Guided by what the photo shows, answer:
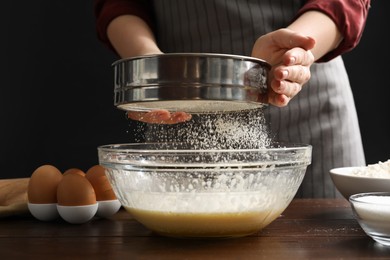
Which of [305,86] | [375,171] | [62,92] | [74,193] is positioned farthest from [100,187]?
[62,92]

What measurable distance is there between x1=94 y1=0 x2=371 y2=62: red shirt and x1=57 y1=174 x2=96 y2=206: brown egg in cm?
68

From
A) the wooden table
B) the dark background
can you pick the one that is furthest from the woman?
the dark background

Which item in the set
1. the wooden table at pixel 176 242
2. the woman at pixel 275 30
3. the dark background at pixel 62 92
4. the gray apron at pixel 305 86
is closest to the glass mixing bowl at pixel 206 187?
the wooden table at pixel 176 242

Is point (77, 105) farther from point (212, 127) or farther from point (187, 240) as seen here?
point (187, 240)

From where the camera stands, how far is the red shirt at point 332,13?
1.23 m

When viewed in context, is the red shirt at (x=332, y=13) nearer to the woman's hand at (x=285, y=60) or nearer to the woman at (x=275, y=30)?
the woman at (x=275, y=30)

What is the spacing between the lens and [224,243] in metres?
0.72

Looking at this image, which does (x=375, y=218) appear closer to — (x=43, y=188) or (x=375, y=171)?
(x=375, y=171)

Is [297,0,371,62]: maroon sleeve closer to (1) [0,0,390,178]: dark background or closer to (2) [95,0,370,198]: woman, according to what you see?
(2) [95,0,370,198]: woman

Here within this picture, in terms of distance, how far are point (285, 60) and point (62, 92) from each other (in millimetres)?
1641

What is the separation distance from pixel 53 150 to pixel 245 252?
71.9 inches

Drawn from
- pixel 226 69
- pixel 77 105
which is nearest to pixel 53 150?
pixel 77 105

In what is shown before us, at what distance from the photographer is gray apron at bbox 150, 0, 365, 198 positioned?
1.42 metres

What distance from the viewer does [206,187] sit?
745mm
